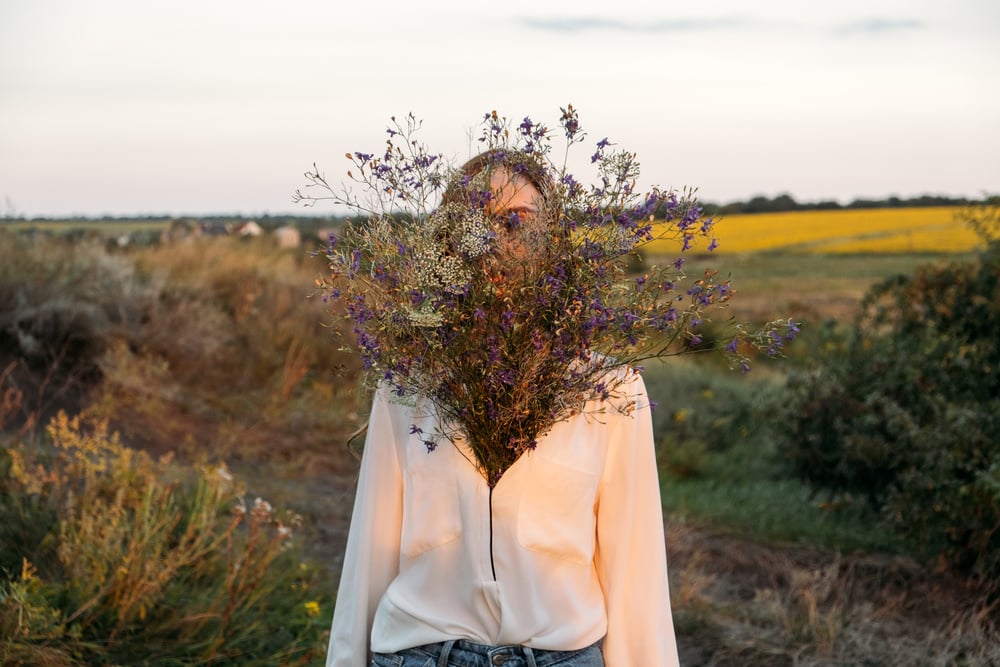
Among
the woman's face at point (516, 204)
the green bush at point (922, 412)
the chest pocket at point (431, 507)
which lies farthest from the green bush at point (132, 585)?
the green bush at point (922, 412)

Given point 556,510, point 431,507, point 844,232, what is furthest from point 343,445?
point 844,232

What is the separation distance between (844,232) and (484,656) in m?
35.8

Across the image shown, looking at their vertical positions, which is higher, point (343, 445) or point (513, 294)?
point (513, 294)

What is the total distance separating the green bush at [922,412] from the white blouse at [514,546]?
420 cm

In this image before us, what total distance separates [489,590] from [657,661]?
48 cm

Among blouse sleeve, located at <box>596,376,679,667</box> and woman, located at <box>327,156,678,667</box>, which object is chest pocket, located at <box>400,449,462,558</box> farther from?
blouse sleeve, located at <box>596,376,679,667</box>

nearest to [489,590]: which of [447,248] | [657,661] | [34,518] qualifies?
[657,661]

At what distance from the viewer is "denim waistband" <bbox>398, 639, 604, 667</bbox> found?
91.9 inches

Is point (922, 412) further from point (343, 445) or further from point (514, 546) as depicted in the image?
point (514, 546)

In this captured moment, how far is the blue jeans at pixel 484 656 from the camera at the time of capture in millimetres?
2334

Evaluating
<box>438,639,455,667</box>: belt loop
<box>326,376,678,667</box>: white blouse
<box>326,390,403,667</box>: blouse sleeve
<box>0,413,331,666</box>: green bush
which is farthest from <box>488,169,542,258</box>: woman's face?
<box>0,413,331,666</box>: green bush

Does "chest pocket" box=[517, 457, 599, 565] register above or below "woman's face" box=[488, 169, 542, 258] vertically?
below

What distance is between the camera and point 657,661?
252 centimetres

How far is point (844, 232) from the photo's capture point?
35.8m
